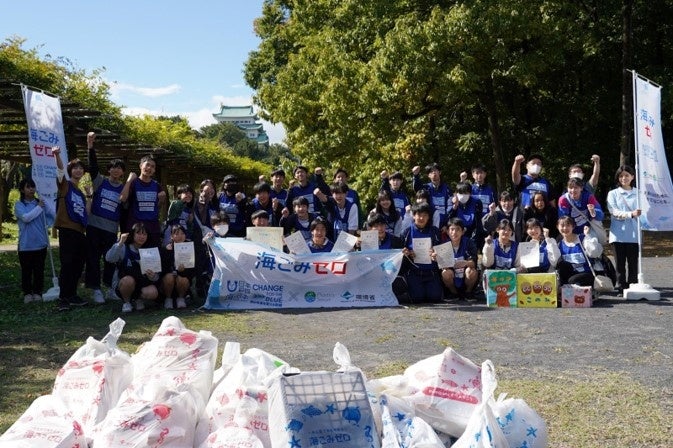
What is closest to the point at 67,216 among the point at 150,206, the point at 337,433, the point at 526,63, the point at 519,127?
the point at 150,206

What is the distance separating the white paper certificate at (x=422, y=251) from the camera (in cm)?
922

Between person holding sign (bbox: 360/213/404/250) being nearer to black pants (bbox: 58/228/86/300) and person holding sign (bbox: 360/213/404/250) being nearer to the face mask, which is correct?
the face mask

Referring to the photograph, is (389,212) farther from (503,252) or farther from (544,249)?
(544,249)

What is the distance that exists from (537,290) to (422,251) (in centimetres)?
152

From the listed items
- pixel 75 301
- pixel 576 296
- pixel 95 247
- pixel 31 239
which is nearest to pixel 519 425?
pixel 576 296

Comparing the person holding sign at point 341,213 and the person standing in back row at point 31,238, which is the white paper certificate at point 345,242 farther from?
the person standing in back row at point 31,238

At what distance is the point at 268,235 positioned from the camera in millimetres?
9125

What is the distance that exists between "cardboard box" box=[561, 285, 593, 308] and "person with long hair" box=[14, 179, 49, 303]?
263 inches

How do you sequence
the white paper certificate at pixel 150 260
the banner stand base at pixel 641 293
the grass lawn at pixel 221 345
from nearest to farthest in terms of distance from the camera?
the grass lawn at pixel 221 345 → the white paper certificate at pixel 150 260 → the banner stand base at pixel 641 293

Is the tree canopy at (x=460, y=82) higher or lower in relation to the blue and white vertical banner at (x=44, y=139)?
higher

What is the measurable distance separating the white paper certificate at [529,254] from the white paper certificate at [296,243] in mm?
2738

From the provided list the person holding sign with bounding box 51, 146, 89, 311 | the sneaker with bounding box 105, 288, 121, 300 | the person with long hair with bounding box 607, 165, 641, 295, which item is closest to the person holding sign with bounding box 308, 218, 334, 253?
the sneaker with bounding box 105, 288, 121, 300

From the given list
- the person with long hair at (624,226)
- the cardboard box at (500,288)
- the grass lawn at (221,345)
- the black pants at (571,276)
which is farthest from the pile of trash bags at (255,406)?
the person with long hair at (624,226)

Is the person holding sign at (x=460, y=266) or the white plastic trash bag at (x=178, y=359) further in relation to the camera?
the person holding sign at (x=460, y=266)
